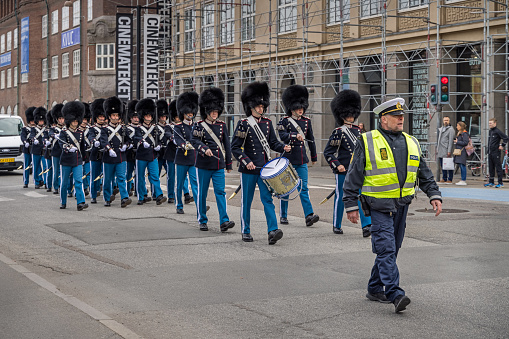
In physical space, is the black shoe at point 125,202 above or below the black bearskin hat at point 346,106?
below

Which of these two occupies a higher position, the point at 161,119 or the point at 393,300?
the point at 161,119

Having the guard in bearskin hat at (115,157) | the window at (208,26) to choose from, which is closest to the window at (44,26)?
the window at (208,26)

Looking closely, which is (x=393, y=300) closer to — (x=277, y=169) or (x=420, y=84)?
(x=277, y=169)

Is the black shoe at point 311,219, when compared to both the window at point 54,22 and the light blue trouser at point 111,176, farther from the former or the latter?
the window at point 54,22

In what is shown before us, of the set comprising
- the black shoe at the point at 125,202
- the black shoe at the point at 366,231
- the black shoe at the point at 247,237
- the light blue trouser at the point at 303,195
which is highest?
the light blue trouser at the point at 303,195

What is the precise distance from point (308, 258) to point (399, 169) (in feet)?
9.27

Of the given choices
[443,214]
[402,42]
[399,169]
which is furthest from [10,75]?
[399,169]

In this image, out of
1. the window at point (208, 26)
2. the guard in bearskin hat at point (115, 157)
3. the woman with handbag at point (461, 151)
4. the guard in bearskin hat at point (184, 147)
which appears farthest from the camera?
the window at point (208, 26)

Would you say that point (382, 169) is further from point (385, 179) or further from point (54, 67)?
point (54, 67)

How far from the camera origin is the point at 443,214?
554 inches

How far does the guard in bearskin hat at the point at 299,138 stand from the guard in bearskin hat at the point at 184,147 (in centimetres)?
196

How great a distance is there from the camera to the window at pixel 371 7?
2748 centimetres

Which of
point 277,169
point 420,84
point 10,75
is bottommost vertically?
point 277,169

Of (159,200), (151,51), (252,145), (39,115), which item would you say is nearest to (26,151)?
(39,115)
